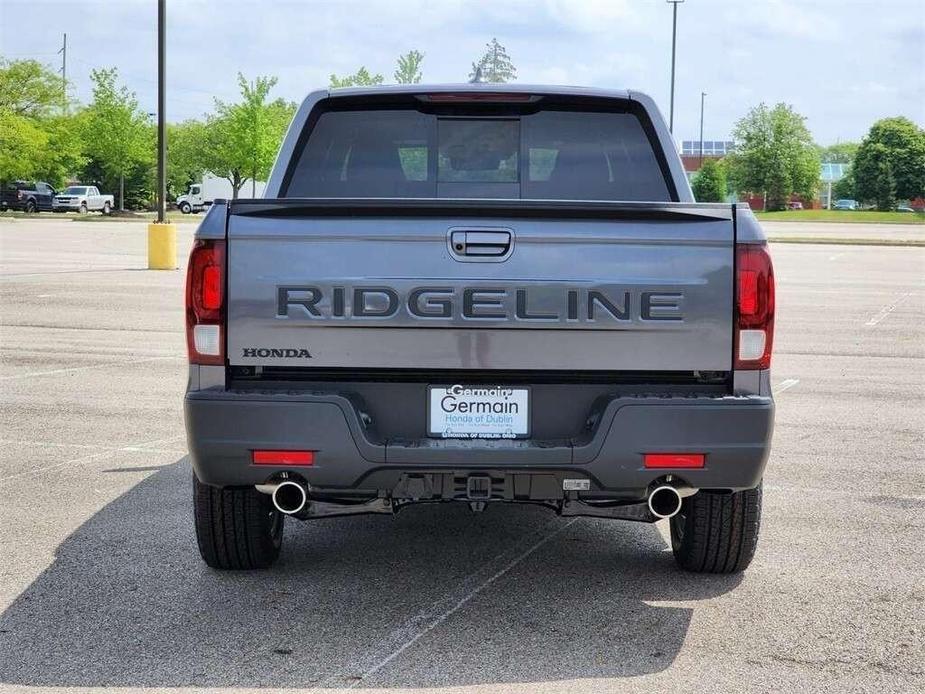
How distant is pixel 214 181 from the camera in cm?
9231

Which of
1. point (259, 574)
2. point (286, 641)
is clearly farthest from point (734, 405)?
point (259, 574)

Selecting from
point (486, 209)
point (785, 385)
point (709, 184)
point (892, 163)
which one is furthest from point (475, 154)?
point (892, 163)

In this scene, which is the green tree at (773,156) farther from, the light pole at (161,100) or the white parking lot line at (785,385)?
the white parking lot line at (785,385)

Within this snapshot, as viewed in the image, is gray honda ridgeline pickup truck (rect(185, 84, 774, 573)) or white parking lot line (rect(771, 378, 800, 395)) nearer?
gray honda ridgeline pickup truck (rect(185, 84, 774, 573))

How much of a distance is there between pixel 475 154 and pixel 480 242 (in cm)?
131

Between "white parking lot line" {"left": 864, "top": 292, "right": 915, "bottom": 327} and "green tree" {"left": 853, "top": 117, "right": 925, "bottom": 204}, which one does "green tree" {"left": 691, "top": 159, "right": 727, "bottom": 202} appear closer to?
"green tree" {"left": 853, "top": 117, "right": 925, "bottom": 204}

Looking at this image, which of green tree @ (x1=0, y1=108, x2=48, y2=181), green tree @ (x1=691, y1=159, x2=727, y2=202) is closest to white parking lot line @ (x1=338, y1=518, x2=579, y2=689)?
green tree @ (x1=0, y1=108, x2=48, y2=181)

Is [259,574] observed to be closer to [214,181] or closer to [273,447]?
[273,447]

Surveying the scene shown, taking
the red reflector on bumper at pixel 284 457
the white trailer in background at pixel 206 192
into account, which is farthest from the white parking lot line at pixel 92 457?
the white trailer in background at pixel 206 192

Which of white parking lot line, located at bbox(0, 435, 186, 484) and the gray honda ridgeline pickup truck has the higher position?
the gray honda ridgeline pickup truck

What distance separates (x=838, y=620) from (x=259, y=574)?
90.4 inches

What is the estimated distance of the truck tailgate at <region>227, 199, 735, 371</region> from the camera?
4535mm

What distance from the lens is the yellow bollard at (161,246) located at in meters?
26.4

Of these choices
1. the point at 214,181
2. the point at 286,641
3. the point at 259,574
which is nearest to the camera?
the point at 286,641
